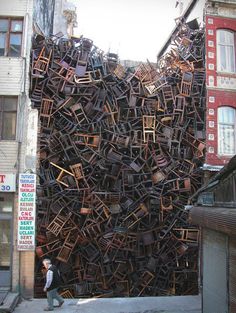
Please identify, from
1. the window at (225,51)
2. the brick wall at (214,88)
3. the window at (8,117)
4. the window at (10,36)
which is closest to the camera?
the window at (8,117)

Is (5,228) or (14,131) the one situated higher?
(14,131)

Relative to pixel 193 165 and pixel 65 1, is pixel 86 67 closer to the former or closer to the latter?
pixel 193 165

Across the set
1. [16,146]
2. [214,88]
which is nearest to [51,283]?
[16,146]

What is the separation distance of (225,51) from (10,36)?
31.6ft

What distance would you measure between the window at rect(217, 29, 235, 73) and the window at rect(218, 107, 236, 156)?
1.93 m

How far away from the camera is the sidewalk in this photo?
44.6 ft

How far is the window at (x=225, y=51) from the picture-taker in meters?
19.0

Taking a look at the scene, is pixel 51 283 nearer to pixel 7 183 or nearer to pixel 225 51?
pixel 7 183

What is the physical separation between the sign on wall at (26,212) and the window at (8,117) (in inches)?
69.4

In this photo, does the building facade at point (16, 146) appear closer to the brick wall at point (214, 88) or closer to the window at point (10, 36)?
the window at point (10, 36)

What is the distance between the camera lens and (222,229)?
7793mm

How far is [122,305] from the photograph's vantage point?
47.3 feet

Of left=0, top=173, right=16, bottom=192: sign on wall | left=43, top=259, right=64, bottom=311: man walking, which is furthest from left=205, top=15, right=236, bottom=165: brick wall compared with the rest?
left=43, top=259, right=64, bottom=311: man walking

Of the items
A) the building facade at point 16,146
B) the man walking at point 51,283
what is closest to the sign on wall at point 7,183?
the building facade at point 16,146
